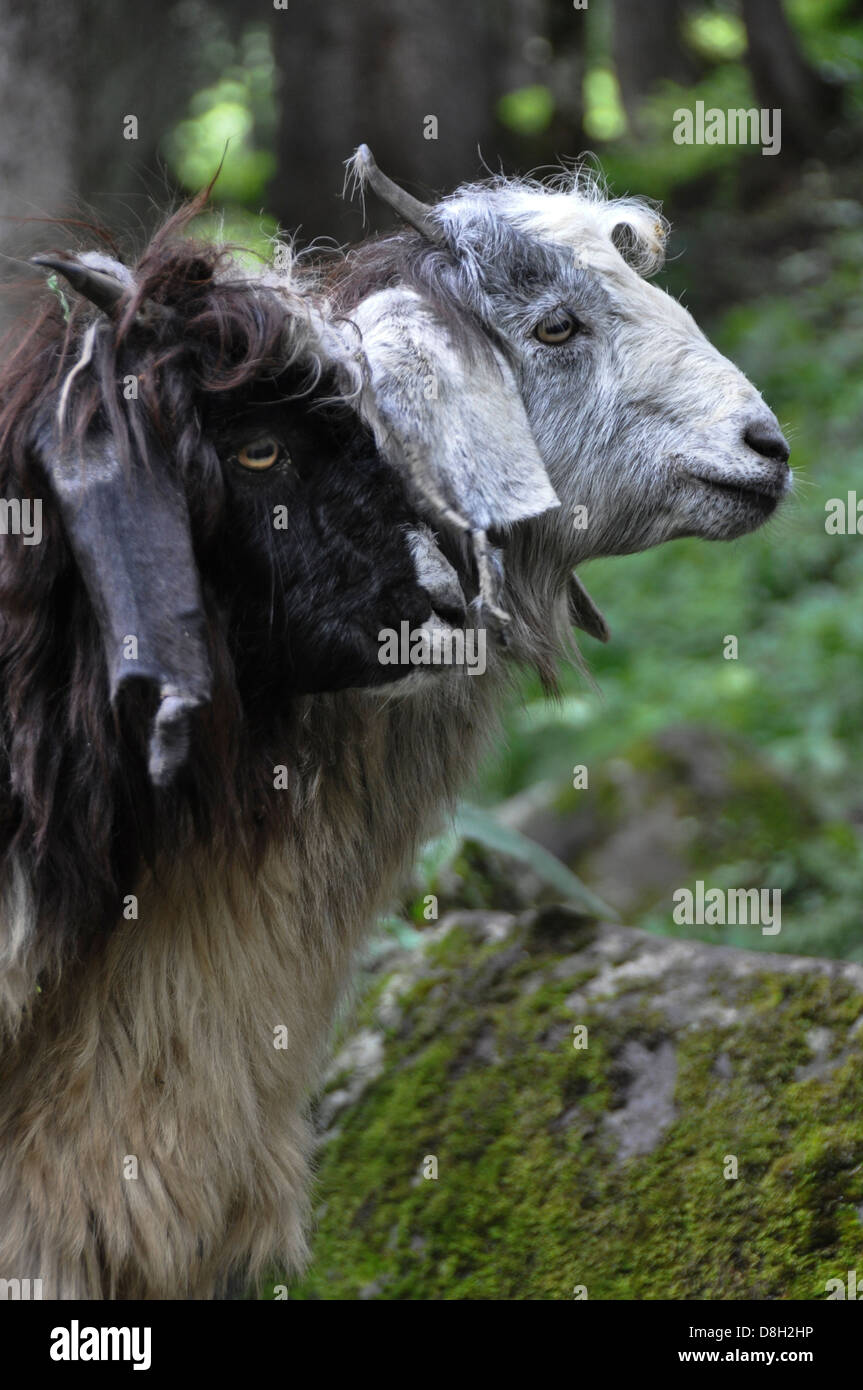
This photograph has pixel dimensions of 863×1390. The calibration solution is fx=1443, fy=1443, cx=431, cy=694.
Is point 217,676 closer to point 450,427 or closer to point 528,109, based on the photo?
point 450,427

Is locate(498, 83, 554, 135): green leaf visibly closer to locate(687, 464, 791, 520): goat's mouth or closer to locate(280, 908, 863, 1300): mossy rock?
locate(280, 908, 863, 1300): mossy rock

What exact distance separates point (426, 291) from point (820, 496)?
8800mm

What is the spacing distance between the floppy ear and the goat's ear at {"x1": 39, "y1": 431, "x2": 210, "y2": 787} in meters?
0.58

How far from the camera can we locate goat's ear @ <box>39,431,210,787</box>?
2977 mm

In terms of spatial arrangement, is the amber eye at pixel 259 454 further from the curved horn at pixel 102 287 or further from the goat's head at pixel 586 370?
the goat's head at pixel 586 370

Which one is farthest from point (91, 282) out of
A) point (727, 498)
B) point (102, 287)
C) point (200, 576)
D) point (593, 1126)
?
point (593, 1126)

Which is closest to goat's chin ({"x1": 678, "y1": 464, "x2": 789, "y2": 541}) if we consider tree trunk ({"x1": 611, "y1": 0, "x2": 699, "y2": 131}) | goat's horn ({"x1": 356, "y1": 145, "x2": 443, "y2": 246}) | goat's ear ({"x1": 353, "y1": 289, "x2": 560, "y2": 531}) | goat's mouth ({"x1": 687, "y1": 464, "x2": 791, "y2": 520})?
goat's mouth ({"x1": 687, "y1": 464, "x2": 791, "y2": 520})

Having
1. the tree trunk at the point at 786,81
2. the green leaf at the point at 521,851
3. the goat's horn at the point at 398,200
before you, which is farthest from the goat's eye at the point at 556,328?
the tree trunk at the point at 786,81

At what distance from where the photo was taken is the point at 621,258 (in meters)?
4.04

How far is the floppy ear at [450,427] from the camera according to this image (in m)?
3.40

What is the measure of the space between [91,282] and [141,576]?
2.38 feet

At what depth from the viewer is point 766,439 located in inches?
148

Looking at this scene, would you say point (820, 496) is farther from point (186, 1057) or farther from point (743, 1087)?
point (186, 1057)
